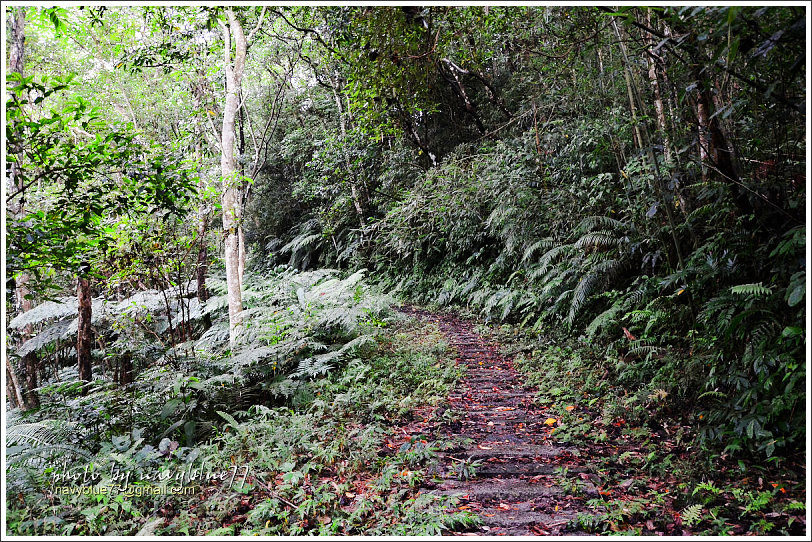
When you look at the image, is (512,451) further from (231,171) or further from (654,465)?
(231,171)

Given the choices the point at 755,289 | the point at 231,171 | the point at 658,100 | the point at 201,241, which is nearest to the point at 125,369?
the point at 201,241

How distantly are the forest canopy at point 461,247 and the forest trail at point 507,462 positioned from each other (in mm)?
279

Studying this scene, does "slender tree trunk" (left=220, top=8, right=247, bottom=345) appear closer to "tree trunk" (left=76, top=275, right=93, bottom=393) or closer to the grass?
"tree trunk" (left=76, top=275, right=93, bottom=393)

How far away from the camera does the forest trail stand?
2.92 meters

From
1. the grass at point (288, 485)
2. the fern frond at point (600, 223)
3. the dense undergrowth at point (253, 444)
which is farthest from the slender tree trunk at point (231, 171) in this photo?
the fern frond at point (600, 223)

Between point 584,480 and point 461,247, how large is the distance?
26.2 feet

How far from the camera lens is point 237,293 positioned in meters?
7.64

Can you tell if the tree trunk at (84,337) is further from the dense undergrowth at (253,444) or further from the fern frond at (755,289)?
the fern frond at (755,289)

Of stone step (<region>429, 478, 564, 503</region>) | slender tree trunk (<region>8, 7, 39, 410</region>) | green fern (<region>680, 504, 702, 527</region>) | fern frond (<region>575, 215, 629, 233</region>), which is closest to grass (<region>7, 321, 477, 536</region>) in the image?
stone step (<region>429, 478, 564, 503</region>)

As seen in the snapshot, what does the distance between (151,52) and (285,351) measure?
5.12 metres

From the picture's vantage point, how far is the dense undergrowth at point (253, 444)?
301 cm

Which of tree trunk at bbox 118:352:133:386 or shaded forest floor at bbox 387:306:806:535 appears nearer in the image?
shaded forest floor at bbox 387:306:806:535

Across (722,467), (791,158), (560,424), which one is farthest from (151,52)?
(722,467)

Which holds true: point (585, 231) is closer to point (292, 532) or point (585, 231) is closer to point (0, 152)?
point (292, 532)
